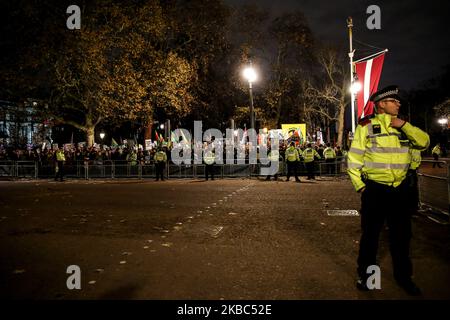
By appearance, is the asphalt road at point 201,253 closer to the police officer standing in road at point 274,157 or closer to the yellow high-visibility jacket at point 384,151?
the yellow high-visibility jacket at point 384,151

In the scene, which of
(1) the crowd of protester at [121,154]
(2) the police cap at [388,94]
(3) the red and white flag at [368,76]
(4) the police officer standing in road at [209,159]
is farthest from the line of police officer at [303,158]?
(2) the police cap at [388,94]

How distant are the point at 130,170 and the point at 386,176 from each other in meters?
21.4

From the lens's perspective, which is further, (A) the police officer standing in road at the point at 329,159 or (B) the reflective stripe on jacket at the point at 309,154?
(A) the police officer standing in road at the point at 329,159

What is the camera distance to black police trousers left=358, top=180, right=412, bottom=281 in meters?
4.44

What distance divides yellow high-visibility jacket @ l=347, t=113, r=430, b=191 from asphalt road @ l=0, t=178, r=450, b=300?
50.0 inches

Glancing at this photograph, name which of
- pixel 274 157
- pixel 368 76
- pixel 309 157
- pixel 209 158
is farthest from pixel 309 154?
pixel 209 158

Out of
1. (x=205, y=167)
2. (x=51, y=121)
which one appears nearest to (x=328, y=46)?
(x=205, y=167)

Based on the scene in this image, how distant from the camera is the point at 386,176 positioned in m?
4.40

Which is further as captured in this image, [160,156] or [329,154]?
[329,154]

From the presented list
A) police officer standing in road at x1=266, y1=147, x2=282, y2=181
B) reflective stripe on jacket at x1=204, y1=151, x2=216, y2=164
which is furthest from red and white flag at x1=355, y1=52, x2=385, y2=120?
reflective stripe on jacket at x1=204, y1=151, x2=216, y2=164

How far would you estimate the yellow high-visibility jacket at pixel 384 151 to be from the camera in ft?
14.4

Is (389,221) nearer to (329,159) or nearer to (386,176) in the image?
(386,176)

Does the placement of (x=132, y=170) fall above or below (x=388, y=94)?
below

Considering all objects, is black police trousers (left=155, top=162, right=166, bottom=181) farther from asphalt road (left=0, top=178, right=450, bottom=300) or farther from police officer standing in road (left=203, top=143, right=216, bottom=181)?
asphalt road (left=0, top=178, right=450, bottom=300)
